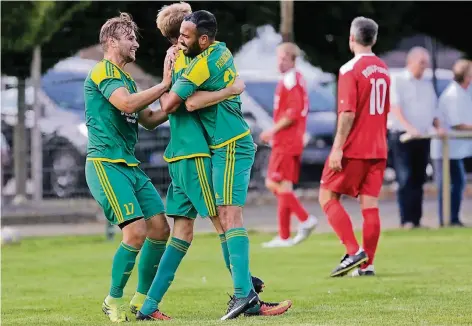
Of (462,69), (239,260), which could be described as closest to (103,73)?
(239,260)

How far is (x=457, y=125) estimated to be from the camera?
59.5 feet

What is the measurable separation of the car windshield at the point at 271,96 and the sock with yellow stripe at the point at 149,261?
56.1 ft

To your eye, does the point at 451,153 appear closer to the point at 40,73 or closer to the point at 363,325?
the point at 40,73

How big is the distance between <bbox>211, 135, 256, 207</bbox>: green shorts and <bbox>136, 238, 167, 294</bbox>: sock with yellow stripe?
0.56 metres

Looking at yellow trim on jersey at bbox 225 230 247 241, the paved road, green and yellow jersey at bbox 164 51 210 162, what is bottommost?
the paved road

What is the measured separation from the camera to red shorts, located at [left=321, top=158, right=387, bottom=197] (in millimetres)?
11797

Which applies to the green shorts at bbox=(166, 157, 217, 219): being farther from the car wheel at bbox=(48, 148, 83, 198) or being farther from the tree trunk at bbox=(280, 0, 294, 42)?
the tree trunk at bbox=(280, 0, 294, 42)

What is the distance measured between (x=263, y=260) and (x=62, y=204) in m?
7.23

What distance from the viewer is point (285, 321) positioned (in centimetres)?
834

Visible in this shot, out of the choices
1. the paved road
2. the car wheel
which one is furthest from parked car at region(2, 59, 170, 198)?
the paved road

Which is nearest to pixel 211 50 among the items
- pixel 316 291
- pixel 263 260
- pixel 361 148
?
pixel 316 291

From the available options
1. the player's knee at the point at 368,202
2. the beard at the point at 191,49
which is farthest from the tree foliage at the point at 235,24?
the beard at the point at 191,49

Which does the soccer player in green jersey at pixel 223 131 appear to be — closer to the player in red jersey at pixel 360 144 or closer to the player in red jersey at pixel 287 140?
the player in red jersey at pixel 360 144

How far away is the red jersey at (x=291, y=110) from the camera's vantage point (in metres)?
15.2
